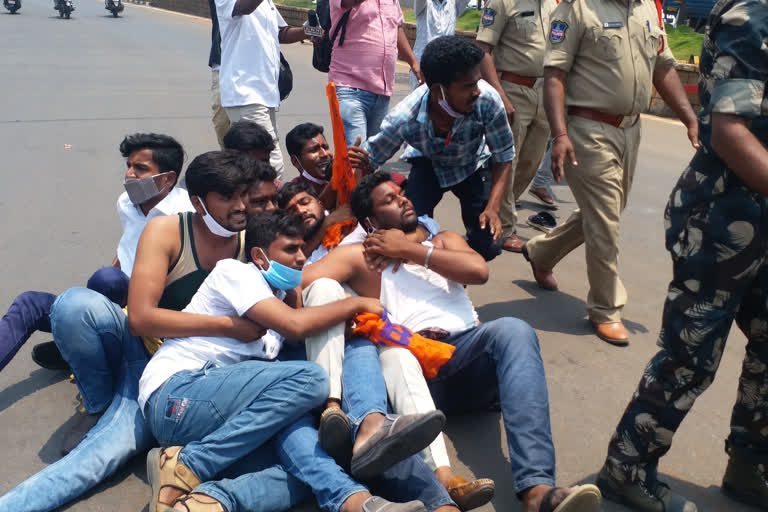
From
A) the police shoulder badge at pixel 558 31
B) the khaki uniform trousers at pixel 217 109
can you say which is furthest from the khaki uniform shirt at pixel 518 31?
the khaki uniform trousers at pixel 217 109

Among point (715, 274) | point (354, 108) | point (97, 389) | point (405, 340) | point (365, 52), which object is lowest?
point (97, 389)

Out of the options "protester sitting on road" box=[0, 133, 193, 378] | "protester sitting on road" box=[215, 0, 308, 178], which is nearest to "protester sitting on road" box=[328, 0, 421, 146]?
"protester sitting on road" box=[215, 0, 308, 178]

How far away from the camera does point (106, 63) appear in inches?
584

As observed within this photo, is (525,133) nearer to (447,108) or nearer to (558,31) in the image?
(558,31)

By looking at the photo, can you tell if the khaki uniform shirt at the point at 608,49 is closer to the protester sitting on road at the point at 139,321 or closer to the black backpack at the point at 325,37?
the black backpack at the point at 325,37

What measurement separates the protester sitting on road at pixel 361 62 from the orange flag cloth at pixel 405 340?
2511 millimetres

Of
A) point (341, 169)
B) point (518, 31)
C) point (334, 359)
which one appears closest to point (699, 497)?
point (334, 359)

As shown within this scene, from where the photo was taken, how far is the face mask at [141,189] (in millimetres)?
3363

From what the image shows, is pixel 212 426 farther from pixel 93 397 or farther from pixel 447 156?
pixel 447 156

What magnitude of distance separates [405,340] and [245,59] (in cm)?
283

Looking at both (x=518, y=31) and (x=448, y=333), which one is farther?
(x=518, y=31)

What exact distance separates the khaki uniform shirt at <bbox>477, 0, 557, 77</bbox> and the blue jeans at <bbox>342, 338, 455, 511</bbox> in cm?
329

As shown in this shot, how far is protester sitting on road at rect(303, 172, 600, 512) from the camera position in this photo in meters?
2.45

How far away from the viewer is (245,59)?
16.0 feet
